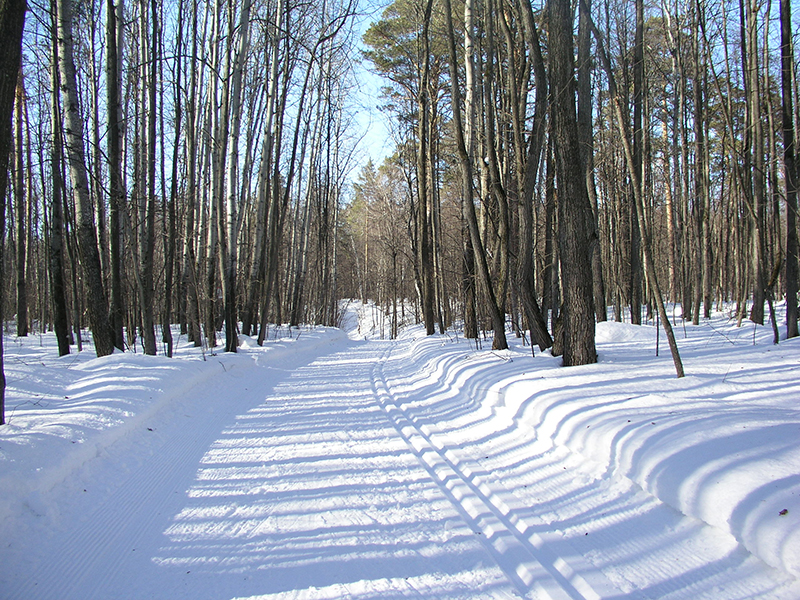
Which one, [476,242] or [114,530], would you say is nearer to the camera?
[114,530]

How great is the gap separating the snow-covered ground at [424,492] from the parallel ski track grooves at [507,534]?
0.01 meters

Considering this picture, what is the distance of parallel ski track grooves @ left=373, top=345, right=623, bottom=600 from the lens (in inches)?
88.2

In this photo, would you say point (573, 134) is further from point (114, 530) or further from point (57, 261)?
point (57, 261)

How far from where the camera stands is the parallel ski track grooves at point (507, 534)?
224 centimetres

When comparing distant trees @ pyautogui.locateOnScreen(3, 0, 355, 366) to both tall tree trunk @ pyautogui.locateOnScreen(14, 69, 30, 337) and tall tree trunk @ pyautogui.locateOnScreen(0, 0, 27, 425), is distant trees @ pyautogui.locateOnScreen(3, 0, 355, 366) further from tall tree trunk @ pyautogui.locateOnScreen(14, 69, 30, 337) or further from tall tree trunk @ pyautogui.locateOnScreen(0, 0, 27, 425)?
tall tree trunk @ pyautogui.locateOnScreen(0, 0, 27, 425)

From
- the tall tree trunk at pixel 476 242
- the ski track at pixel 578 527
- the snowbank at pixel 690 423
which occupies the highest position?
the tall tree trunk at pixel 476 242

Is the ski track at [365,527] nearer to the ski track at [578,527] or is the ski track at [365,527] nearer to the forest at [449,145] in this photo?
the ski track at [578,527]

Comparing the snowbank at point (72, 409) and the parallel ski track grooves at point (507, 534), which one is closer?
the parallel ski track grooves at point (507, 534)

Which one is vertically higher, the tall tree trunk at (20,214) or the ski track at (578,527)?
the tall tree trunk at (20,214)

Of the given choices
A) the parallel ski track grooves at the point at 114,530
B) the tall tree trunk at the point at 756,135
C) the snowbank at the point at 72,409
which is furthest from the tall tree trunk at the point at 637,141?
the parallel ski track grooves at the point at 114,530

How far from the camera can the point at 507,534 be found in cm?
275

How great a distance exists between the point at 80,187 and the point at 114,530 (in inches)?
303

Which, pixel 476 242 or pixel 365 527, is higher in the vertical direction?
pixel 476 242

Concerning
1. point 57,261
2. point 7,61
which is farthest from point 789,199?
point 57,261
